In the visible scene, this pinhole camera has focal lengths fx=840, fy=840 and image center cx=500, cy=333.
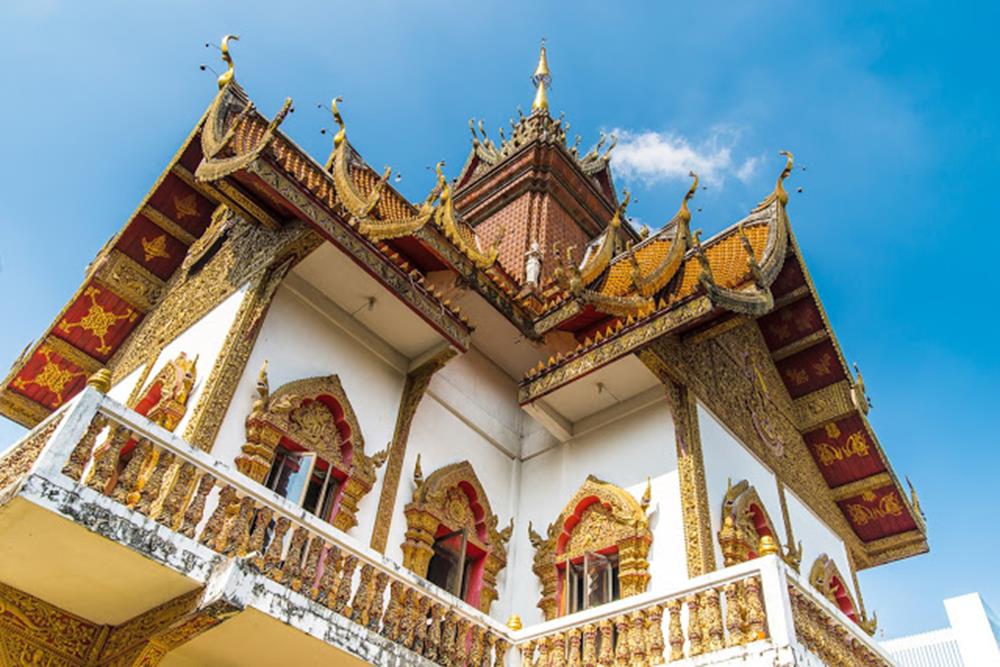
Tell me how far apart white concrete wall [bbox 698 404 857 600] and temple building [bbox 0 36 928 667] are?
0.04 metres

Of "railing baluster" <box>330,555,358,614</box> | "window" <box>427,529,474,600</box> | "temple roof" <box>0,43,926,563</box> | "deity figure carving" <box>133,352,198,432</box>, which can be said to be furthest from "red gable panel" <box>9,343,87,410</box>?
"railing baluster" <box>330,555,358,614</box>

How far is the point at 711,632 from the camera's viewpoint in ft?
14.9

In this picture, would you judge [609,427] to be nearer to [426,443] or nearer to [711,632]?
[426,443]

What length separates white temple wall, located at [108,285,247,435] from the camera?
5.67 metres

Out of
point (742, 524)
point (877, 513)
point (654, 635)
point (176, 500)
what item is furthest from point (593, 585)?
point (877, 513)

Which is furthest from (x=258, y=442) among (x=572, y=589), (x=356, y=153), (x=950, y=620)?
(x=950, y=620)

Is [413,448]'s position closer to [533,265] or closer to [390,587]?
[390,587]

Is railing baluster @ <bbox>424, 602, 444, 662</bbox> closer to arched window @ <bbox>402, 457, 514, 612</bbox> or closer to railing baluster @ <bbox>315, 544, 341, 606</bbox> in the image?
railing baluster @ <bbox>315, 544, 341, 606</bbox>

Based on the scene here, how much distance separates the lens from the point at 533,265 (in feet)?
33.6

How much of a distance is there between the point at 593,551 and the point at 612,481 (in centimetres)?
66

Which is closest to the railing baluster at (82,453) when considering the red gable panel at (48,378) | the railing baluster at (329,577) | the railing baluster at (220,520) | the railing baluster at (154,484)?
the railing baluster at (154,484)

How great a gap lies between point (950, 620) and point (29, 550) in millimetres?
12055

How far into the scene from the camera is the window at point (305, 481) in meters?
5.63

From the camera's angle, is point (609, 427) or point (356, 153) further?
point (356, 153)
